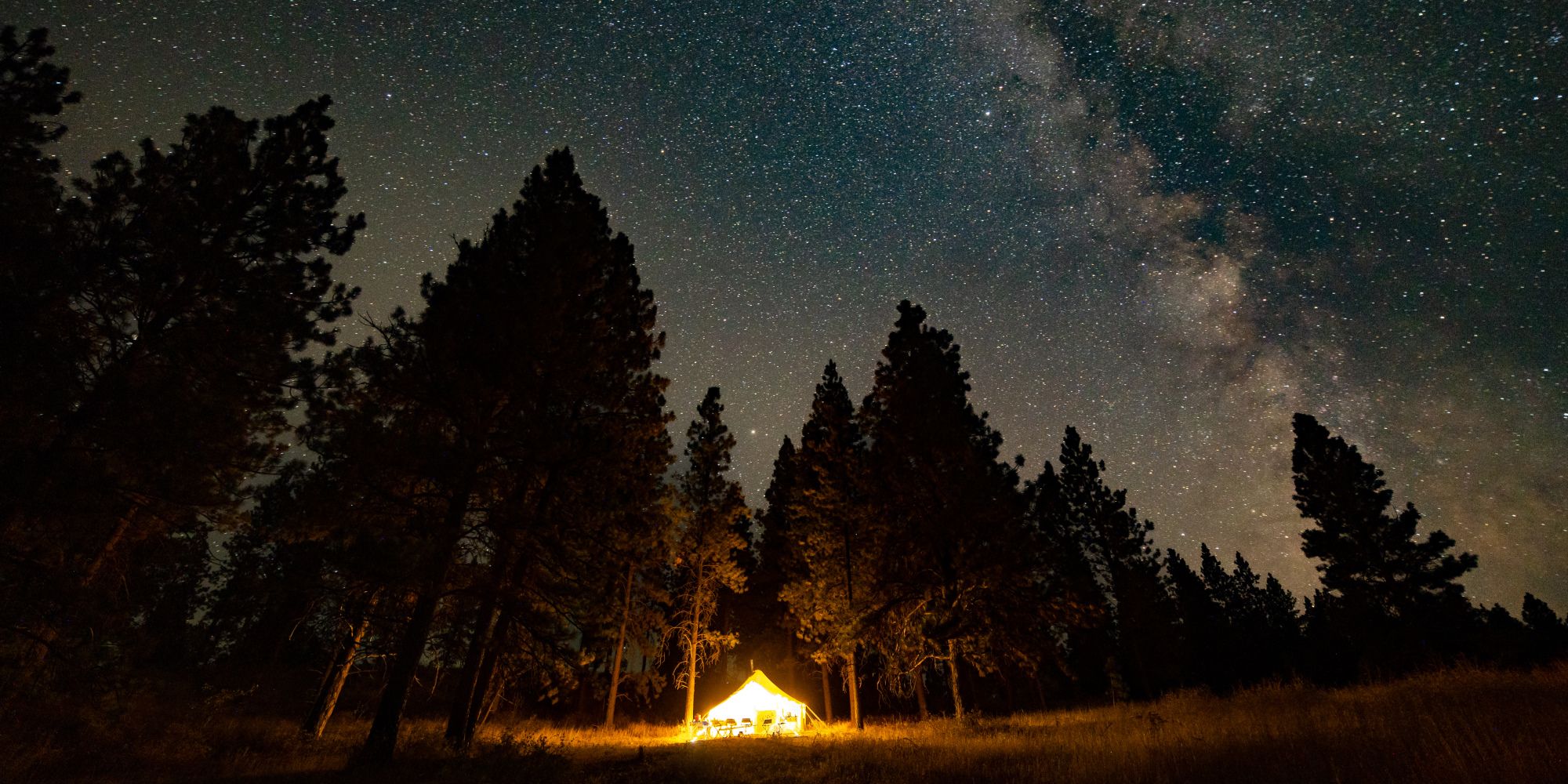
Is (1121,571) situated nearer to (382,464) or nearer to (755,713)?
(755,713)

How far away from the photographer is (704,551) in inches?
1015

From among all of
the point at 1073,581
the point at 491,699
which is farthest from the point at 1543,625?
the point at 491,699

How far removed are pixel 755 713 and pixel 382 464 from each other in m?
18.9

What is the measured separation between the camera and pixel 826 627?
21.8 meters

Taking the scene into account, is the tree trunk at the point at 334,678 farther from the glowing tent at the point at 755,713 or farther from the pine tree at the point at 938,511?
the pine tree at the point at 938,511

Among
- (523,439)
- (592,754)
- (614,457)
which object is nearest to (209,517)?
(523,439)

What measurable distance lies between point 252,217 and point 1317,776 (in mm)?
17409

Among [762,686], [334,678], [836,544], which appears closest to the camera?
[334,678]

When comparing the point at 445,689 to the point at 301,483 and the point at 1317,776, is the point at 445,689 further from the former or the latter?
the point at 1317,776

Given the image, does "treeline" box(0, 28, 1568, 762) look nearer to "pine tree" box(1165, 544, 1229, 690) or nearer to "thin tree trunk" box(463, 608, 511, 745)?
"thin tree trunk" box(463, 608, 511, 745)

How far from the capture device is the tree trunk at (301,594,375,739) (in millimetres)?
13500

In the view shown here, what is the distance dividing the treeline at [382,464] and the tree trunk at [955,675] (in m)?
0.17

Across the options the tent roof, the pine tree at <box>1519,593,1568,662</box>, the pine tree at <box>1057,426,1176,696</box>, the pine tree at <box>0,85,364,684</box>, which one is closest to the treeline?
the pine tree at <box>0,85,364,684</box>

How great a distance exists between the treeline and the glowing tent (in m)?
3.18
